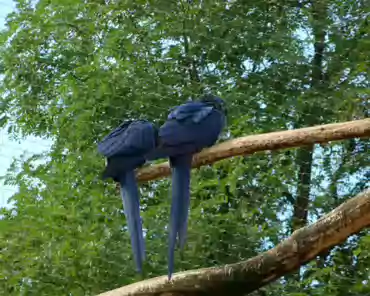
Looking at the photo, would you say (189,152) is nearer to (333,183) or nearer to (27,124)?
(333,183)

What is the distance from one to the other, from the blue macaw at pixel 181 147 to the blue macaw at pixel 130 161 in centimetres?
2

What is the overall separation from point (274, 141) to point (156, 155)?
17 centimetres

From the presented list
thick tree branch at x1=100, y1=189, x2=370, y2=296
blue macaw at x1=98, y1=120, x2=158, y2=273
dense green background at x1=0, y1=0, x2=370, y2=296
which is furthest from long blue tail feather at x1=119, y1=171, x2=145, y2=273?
dense green background at x1=0, y1=0, x2=370, y2=296

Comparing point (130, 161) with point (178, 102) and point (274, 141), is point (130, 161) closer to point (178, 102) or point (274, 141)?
point (274, 141)

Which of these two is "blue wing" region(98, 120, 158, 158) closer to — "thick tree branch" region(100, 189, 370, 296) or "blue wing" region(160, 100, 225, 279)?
"blue wing" region(160, 100, 225, 279)

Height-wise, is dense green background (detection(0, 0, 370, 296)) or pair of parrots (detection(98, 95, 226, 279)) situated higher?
dense green background (detection(0, 0, 370, 296))

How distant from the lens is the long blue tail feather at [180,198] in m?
0.86

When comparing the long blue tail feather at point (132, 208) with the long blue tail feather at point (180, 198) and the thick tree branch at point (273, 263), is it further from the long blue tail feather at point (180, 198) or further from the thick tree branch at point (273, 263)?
the thick tree branch at point (273, 263)

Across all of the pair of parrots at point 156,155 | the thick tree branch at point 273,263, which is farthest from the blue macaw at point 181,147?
the thick tree branch at point 273,263

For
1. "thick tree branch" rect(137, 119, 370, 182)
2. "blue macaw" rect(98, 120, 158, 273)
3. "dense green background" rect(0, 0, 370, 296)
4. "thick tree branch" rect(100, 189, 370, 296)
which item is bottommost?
"thick tree branch" rect(100, 189, 370, 296)

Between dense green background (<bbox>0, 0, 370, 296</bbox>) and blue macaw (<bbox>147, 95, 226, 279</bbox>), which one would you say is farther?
dense green background (<bbox>0, 0, 370, 296</bbox>)

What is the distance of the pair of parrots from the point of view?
0.85m

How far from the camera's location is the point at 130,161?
2.80 feet

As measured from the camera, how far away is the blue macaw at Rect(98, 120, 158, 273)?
0.85 metres
